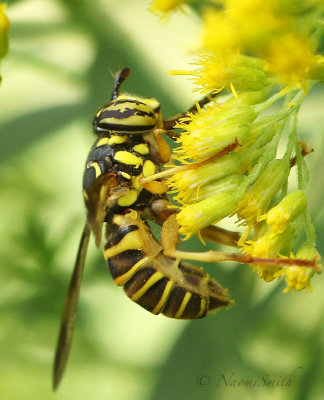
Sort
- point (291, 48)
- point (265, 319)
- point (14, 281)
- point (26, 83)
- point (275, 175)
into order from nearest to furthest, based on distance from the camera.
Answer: point (291, 48) < point (275, 175) < point (265, 319) < point (14, 281) < point (26, 83)

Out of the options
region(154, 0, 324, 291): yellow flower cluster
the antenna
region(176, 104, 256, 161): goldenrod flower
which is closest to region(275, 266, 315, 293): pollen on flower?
region(154, 0, 324, 291): yellow flower cluster

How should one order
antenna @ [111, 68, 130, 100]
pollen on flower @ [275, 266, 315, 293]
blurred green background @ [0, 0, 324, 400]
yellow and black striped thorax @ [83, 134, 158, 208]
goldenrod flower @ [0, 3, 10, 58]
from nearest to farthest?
pollen on flower @ [275, 266, 315, 293], goldenrod flower @ [0, 3, 10, 58], yellow and black striped thorax @ [83, 134, 158, 208], antenna @ [111, 68, 130, 100], blurred green background @ [0, 0, 324, 400]

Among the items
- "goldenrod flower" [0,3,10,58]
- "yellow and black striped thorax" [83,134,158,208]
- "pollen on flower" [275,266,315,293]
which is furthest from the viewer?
"yellow and black striped thorax" [83,134,158,208]

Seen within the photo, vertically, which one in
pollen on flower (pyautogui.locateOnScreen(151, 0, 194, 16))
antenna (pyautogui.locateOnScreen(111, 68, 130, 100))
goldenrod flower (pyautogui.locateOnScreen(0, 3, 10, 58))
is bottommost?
antenna (pyautogui.locateOnScreen(111, 68, 130, 100))

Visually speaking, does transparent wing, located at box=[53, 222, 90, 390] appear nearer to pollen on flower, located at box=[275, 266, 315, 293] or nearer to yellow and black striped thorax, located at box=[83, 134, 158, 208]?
A: yellow and black striped thorax, located at box=[83, 134, 158, 208]

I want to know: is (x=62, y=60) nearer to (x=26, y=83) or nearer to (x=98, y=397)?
(x=26, y=83)

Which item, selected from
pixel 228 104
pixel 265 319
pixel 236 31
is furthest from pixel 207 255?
pixel 265 319
